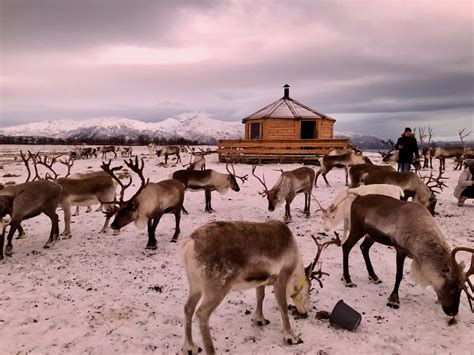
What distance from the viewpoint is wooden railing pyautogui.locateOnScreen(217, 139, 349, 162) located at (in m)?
19.8

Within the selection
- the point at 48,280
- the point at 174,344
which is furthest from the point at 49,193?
the point at 174,344

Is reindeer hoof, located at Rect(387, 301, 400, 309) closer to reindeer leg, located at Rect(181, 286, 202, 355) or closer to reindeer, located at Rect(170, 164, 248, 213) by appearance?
reindeer leg, located at Rect(181, 286, 202, 355)

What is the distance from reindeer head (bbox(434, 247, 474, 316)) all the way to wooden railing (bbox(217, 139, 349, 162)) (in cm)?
1609

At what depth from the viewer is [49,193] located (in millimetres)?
6641

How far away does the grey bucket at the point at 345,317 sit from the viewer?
12.7ft

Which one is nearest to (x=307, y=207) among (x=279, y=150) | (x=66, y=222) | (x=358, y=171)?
(x=358, y=171)

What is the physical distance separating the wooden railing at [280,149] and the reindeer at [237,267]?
16064 mm

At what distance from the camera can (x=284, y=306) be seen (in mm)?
3725

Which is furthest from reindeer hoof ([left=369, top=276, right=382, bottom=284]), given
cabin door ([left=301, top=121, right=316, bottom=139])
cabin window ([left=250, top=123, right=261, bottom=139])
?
cabin door ([left=301, top=121, right=316, bottom=139])

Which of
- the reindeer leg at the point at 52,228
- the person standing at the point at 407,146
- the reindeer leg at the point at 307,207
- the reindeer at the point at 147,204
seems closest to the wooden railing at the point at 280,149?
the person standing at the point at 407,146

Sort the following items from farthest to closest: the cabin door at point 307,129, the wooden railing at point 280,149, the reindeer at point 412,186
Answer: the cabin door at point 307,129
the wooden railing at point 280,149
the reindeer at point 412,186

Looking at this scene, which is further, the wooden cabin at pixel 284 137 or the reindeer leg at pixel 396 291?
the wooden cabin at pixel 284 137

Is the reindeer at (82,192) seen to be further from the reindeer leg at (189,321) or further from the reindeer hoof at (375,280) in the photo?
the reindeer hoof at (375,280)

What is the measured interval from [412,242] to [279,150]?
16298 mm
